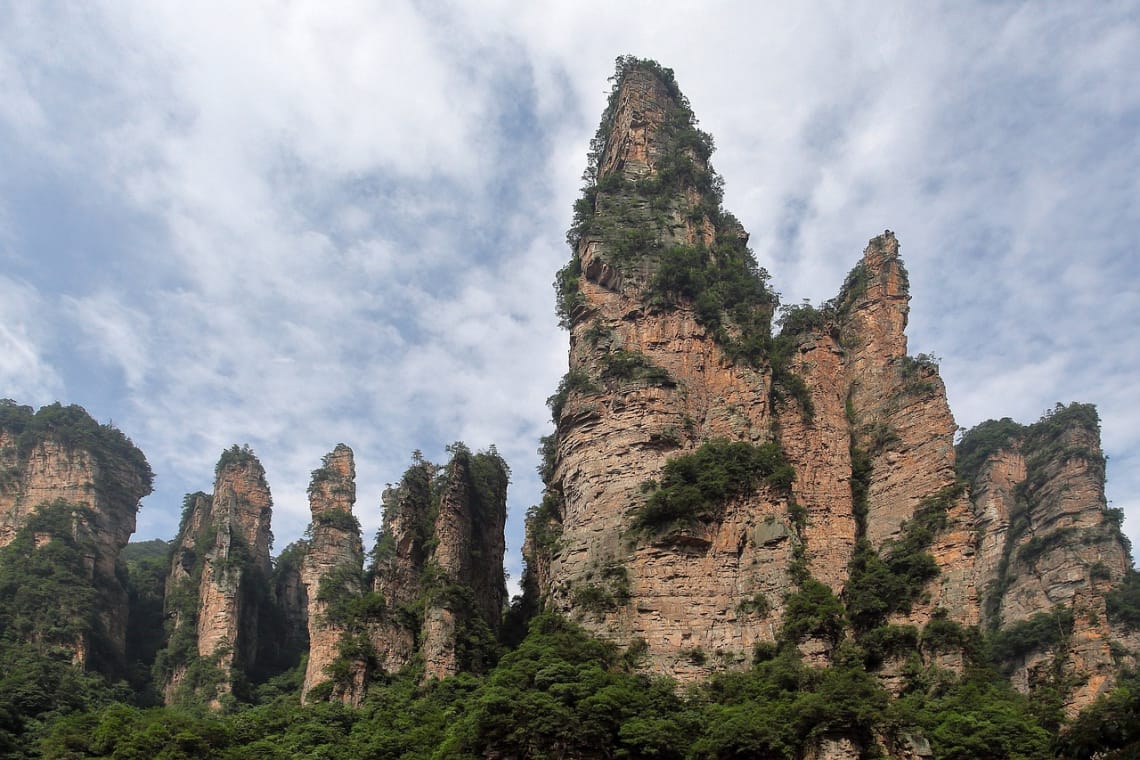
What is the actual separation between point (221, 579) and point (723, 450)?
1371 inches

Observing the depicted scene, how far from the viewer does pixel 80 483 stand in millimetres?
63750

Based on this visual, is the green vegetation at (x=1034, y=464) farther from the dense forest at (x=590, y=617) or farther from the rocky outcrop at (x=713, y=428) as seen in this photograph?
the rocky outcrop at (x=713, y=428)

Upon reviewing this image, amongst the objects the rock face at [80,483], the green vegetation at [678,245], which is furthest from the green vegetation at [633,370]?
the rock face at [80,483]

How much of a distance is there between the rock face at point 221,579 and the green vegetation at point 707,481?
30489 mm

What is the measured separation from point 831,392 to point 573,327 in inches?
498

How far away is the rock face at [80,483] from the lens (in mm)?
61250

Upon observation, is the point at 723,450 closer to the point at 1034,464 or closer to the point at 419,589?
the point at 419,589

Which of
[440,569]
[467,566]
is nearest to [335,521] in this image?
[467,566]

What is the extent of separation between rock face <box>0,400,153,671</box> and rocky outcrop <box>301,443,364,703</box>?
14.2m

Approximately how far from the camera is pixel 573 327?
158 feet

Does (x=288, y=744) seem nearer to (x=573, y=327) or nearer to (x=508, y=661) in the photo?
(x=508, y=661)

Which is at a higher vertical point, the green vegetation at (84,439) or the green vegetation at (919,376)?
the green vegetation at (84,439)

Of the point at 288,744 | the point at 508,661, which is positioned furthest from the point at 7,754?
the point at 508,661

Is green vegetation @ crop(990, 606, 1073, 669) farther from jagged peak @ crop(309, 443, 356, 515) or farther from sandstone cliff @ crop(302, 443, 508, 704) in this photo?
jagged peak @ crop(309, 443, 356, 515)
